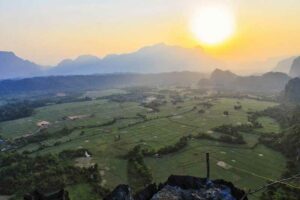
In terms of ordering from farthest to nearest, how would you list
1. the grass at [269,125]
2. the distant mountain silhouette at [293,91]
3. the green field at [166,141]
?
the distant mountain silhouette at [293,91], the grass at [269,125], the green field at [166,141]

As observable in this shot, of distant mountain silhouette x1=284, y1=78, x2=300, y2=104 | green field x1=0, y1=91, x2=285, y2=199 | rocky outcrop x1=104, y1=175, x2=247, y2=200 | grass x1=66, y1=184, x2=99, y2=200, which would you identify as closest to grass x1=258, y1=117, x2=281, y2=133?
green field x1=0, y1=91, x2=285, y2=199

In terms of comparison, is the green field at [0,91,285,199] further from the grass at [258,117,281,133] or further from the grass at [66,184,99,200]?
the grass at [66,184,99,200]

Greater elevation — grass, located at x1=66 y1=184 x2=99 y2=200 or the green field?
the green field

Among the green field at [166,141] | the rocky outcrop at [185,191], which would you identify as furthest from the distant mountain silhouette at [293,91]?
the rocky outcrop at [185,191]

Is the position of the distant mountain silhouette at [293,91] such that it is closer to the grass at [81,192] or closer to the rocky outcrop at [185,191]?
the grass at [81,192]

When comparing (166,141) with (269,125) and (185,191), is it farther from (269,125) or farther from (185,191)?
(185,191)

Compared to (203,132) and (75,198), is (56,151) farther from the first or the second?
(203,132)

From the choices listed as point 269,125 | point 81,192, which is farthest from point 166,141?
point 269,125
